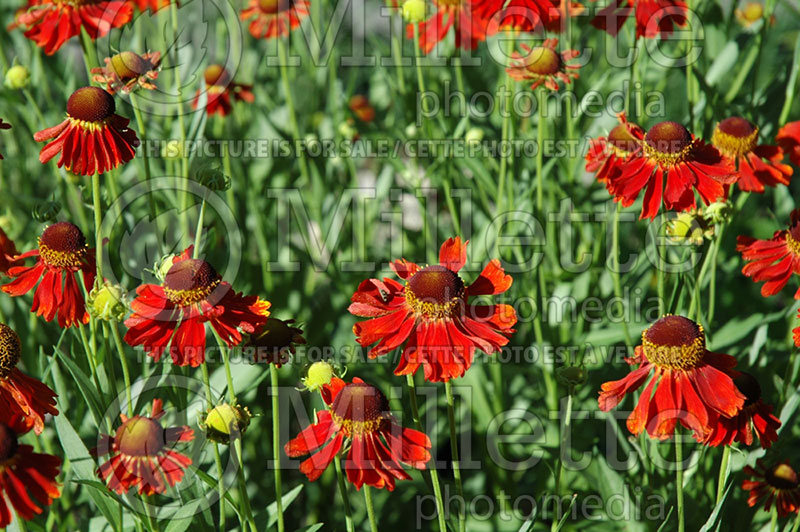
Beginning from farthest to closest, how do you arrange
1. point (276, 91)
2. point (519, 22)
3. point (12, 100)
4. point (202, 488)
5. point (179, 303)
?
point (276, 91) → point (12, 100) → point (519, 22) → point (202, 488) → point (179, 303)

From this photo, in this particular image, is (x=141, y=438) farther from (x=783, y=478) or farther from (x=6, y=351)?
(x=783, y=478)

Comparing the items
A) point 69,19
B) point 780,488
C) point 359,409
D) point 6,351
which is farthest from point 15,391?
point 780,488

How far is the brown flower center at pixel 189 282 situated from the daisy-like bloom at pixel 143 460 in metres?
0.14

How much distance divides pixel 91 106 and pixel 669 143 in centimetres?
79

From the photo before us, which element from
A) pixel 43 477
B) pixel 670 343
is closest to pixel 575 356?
pixel 670 343

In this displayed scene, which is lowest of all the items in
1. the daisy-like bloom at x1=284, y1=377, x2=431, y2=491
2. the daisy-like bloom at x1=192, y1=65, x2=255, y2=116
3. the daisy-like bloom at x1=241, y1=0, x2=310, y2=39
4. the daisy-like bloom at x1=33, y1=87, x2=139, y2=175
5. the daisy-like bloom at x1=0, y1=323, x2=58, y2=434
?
the daisy-like bloom at x1=284, y1=377, x2=431, y2=491

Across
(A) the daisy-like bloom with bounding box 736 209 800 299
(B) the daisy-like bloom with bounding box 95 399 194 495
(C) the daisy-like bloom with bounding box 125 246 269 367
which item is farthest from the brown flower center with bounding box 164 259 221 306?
(A) the daisy-like bloom with bounding box 736 209 800 299

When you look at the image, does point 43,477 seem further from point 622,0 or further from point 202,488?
point 622,0

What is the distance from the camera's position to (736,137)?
135cm

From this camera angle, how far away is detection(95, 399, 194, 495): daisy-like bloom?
91 centimetres

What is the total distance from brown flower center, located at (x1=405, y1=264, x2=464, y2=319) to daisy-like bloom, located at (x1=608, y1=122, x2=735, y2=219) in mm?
298

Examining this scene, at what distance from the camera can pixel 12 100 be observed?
5.74 ft

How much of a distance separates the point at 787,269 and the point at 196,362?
2.79 feet

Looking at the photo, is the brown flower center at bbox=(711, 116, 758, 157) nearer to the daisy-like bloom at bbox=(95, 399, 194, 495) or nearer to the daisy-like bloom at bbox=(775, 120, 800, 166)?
the daisy-like bloom at bbox=(775, 120, 800, 166)
